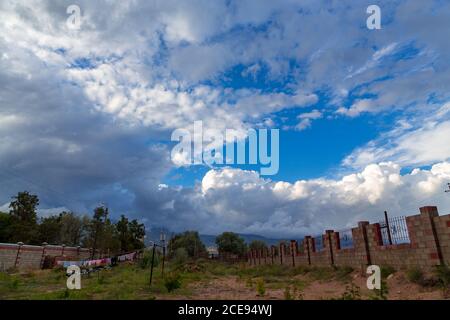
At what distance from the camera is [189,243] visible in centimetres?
7231

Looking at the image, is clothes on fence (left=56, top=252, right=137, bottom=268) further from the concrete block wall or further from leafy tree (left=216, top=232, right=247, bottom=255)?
leafy tree (left=216, top=232, right=247, bottom=255)

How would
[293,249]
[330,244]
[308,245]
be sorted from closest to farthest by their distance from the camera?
[330,244] → [308,245] → [293,249]

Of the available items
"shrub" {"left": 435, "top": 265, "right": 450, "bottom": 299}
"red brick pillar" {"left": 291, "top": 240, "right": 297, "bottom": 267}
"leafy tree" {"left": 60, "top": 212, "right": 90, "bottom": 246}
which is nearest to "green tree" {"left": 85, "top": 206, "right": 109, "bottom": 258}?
"leafy tree" {"left": 60, "top": 212, "right": 90, "bottom": 246}

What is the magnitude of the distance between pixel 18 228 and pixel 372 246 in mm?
47187

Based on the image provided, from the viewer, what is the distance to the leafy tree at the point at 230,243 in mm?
73125

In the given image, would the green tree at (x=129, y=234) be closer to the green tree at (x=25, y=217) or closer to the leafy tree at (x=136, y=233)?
the leafy tree at (x=136, y=233)

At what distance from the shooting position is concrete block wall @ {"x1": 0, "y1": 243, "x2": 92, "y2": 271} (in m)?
30.0

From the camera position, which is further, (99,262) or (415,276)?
(99,262)

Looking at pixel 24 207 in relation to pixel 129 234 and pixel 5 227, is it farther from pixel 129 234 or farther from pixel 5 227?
pixel 129 234

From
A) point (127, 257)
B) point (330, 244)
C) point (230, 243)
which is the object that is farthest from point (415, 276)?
point (230, 243)

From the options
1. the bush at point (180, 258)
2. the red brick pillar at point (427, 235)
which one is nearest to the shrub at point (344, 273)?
the red brick pillar at point (427, 235)

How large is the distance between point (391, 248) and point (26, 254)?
35.8 meters
